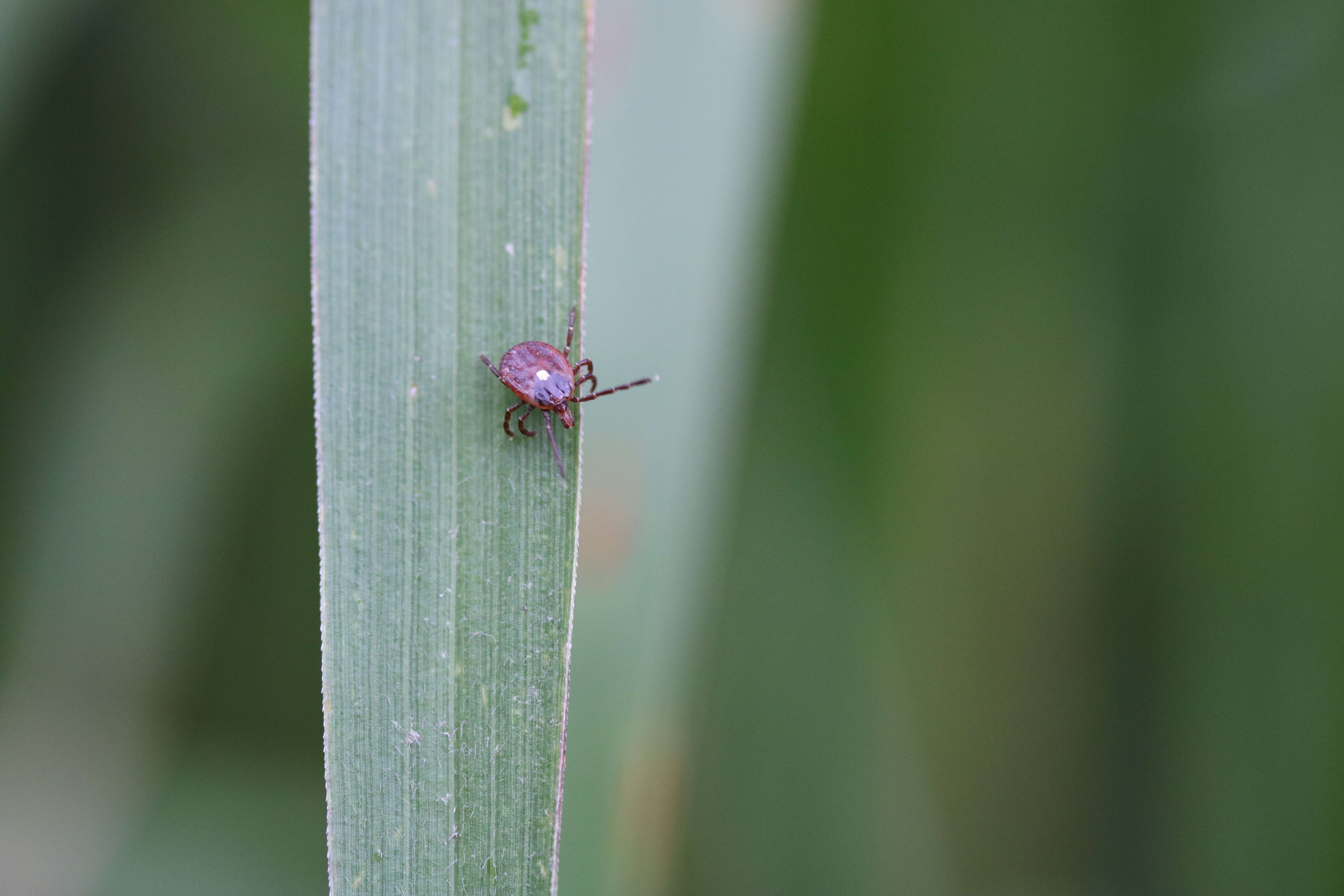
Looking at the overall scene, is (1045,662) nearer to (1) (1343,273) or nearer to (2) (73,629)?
(1) (1343,273)

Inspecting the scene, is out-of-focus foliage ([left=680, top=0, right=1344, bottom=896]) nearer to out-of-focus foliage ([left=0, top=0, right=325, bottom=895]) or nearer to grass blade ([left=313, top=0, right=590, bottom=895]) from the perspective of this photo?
grass blade ([left=313, top=0, right=590, bottom=895])

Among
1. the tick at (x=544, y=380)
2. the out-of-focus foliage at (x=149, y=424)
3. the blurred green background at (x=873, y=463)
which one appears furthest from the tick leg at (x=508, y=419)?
the out-of-focus foliage at (x=149, y=424)

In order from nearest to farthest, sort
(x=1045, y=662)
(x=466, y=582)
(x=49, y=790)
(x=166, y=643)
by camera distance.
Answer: (x=466, y=582) < (x=49, y=790) < (x=166, y=643) < (x=1045, y=662)

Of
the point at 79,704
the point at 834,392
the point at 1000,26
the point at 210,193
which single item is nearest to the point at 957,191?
the point at 1000,26

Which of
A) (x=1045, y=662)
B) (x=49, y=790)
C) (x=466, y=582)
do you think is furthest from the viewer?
(x=1045, y=662)

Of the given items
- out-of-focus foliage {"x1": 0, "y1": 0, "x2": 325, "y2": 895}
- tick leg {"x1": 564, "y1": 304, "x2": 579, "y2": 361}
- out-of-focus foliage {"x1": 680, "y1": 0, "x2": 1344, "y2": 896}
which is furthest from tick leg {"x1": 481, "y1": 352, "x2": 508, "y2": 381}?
out-of-focus foliage {"x1": 0, "y1": 0, "x2": 325, "y2": 895}

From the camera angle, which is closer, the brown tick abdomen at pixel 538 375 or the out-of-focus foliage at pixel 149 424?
the brown tick abdomen at pixel 538 375

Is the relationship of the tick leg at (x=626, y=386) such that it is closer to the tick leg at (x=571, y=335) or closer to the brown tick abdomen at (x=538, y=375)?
the brown tick abdomen at (x=538, y=375)
